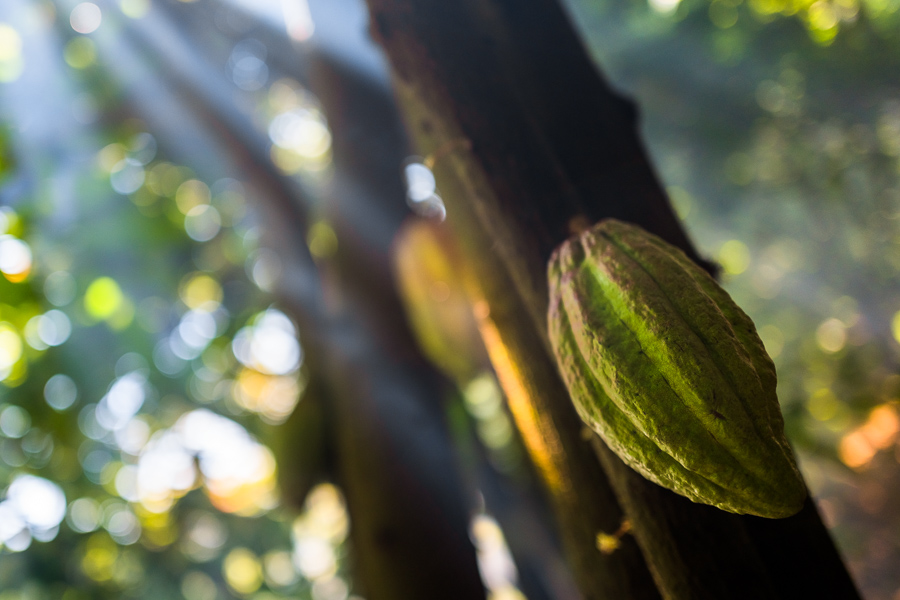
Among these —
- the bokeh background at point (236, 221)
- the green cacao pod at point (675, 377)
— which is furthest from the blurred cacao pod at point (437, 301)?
the green cacao pod at point (675, 377)

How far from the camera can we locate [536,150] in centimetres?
106

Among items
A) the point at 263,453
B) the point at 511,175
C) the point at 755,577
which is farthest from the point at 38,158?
the point at 755,577

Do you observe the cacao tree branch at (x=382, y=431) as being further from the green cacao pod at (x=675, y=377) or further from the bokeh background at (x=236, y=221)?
the green cacao pod at (x=675, y=377)

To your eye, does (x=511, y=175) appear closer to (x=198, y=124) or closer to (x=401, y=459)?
(x=401, y=459)

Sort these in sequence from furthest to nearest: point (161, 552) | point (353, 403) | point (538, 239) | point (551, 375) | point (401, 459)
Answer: point (161, 552) < point (353, 403) < point (401, 459) < point (551, 375) < point (538, 239)

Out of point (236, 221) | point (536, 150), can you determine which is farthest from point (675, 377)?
point (236, 221)

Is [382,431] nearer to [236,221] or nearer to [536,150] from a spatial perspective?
[536,150]

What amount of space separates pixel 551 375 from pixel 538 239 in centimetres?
31

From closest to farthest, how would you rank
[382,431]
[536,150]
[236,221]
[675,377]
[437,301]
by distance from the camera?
[675,377] < [536,150] < [382,431] < [437,301] < [236,221]

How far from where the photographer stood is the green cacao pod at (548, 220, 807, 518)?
0.69m

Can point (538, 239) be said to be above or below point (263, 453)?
above

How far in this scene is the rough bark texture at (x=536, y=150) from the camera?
2.72ft

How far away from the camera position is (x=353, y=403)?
2055mm

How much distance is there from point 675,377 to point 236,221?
4244 millimetres
